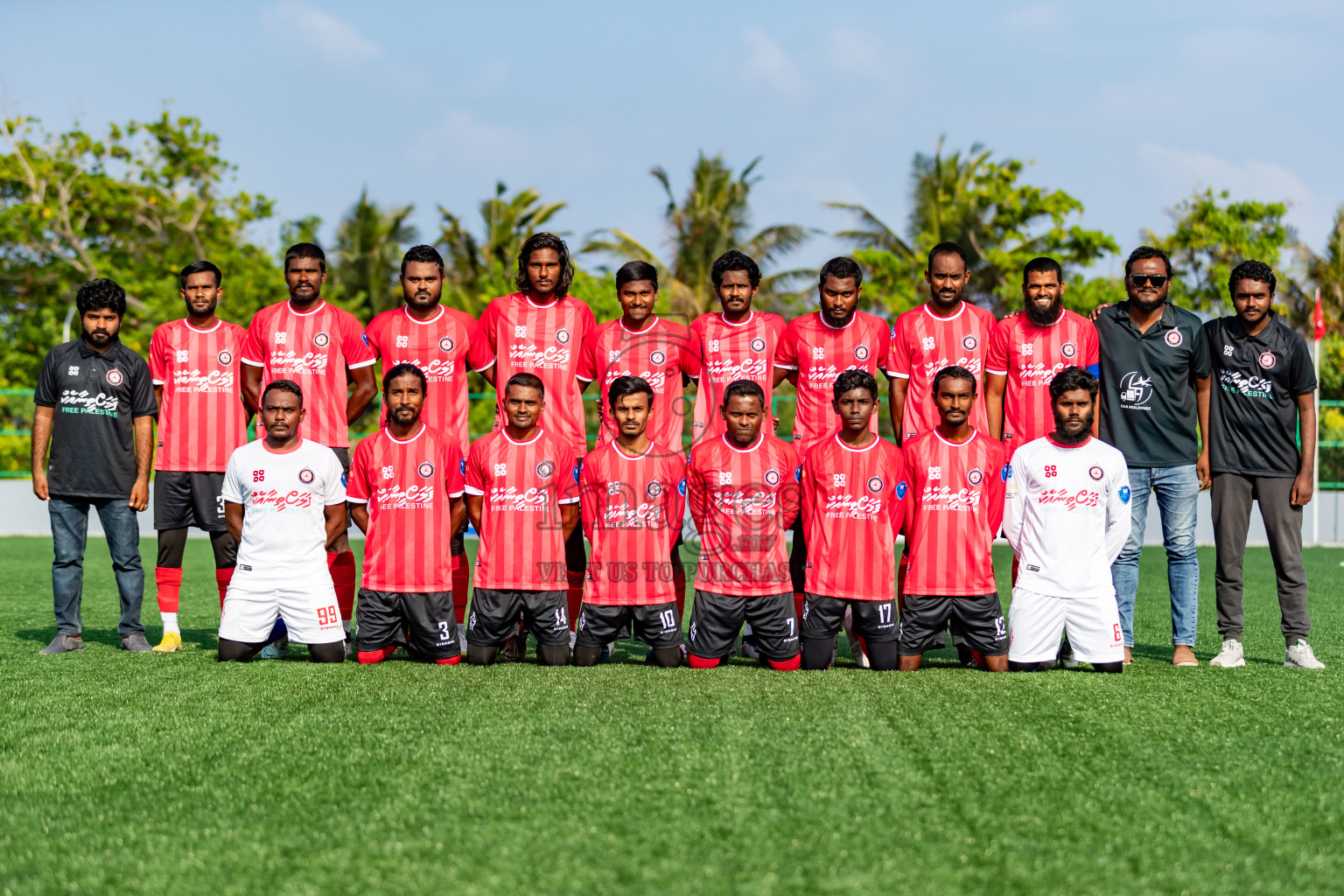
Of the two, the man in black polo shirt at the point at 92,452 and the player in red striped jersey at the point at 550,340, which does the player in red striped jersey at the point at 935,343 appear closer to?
the player in red striped jersey at the point at 550,340

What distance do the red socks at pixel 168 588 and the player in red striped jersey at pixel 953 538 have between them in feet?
13.1

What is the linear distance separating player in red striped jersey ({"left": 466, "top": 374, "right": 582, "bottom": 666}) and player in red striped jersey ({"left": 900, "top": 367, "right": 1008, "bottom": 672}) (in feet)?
5.67

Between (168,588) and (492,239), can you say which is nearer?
(168,588)

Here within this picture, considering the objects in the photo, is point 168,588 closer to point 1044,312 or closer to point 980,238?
point 1044,312

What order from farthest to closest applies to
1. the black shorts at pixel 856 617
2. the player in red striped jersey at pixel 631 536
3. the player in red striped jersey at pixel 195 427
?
1. the player in red striped jersey at pixel 195 427
2. the player in red striped jersey at pixel 631 536
3. the black shorts at pixel 856 617

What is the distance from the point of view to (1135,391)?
5.38 metres

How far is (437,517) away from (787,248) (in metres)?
23.8

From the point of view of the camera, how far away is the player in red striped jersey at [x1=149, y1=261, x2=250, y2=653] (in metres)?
5.79

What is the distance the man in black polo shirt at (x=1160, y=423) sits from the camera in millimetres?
5344

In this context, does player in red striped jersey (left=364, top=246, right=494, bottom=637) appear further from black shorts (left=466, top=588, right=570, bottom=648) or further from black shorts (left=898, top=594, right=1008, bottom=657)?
black shorts (left=898, top=594, right=1008, bottom=657)

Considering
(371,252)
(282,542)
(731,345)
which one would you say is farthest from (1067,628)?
(371,252)

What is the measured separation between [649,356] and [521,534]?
1236 mm

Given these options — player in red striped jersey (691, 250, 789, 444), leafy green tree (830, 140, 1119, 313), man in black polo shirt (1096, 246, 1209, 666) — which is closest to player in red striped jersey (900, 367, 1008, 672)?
man in black polo shirt (1096, 246, 1209, 666)

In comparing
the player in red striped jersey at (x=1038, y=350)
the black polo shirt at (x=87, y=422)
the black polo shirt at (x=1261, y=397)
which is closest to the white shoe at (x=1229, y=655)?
the black polo shirt at (x=1261, y=397)
